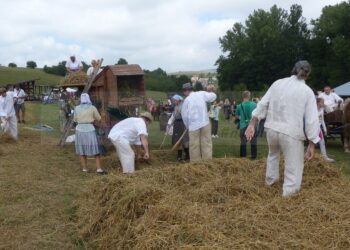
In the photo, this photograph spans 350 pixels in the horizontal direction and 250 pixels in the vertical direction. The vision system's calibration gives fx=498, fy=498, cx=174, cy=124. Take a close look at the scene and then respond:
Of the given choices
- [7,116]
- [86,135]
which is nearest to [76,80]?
[7,116]

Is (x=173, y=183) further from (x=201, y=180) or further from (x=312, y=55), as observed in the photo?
(x=312, y=55)

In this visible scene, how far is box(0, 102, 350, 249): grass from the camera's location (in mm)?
5180

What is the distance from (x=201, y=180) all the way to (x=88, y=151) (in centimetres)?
359

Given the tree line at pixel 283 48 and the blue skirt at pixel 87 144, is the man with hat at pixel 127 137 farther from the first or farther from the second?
the tree line at pixel 283 48

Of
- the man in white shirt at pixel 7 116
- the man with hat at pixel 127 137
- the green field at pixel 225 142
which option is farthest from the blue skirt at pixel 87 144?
the man in white shirt at pixel 7 116

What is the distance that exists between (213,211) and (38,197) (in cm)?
317

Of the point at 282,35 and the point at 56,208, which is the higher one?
the point at 282,35

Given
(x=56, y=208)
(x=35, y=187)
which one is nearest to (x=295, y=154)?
(x=56, y=208)

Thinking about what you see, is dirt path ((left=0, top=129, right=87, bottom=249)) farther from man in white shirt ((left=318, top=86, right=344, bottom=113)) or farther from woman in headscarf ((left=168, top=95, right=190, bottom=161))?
man in white shirt ((left=318, top=86, right=344, bottom=113))

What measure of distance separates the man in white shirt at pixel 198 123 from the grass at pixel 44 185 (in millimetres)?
1767

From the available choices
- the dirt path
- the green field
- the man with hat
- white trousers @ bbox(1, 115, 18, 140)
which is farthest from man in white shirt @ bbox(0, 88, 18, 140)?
A: the man with hat

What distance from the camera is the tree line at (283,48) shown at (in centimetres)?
4809

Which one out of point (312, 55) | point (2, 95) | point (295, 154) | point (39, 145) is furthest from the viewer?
point (312, 55)

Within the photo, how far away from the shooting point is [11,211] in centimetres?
610
